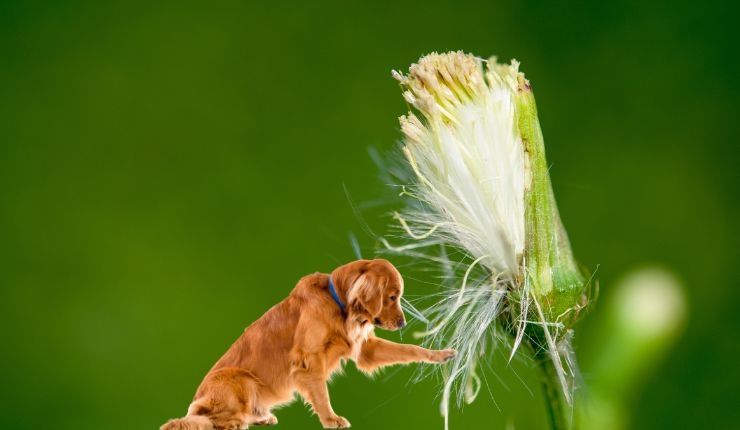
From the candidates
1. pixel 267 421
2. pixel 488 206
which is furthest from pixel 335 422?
pixel 488 206

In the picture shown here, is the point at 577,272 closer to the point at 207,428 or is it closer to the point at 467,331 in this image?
the point at 467,331

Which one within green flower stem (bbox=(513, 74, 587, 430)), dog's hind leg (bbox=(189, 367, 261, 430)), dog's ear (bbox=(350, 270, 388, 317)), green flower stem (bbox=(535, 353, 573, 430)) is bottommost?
green flower stem (bbox=(535, 353, 573, 430))

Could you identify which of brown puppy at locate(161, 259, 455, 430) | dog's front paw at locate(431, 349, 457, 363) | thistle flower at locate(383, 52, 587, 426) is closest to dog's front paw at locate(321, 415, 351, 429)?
brown puppy at locate(161, 259, 455, 430)

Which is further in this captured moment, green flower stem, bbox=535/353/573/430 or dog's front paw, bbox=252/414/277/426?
green flower stem, bbox=535/353/573/430

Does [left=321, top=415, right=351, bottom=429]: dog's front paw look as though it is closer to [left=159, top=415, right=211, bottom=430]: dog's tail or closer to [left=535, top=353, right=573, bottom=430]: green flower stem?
[left=159, top=415, right=211, bottom=430]: dog's tail

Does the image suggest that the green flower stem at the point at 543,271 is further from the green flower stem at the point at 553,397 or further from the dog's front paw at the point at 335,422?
the dog's front paw at the point at 335,422

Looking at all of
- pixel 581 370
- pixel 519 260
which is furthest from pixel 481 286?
pixel 581 370

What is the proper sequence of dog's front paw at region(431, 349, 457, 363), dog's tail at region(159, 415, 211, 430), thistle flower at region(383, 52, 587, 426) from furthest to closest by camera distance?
1. thistle flower at region(383, 52, 587, 426)
2. dog's front paw at region(431, 349, 457, 363)
3. dog's tail at region(159, 415, 211, 430)

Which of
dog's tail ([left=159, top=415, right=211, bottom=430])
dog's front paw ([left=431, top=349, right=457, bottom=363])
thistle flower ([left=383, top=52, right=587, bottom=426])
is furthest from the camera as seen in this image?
thistle flower ([left=383, top=52, right=587, bottom=426])

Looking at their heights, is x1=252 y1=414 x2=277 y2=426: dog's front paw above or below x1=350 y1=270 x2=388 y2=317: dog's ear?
below

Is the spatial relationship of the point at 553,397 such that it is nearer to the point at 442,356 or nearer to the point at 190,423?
the point at 442,356
